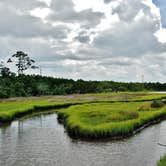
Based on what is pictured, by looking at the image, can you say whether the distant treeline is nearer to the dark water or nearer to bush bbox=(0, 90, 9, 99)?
bush bbox=(0, 90, 9, 99)

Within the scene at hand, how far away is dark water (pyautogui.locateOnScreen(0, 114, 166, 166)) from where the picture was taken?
31266 millimetres

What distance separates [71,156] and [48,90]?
116 meters

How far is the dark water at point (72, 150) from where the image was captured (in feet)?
103

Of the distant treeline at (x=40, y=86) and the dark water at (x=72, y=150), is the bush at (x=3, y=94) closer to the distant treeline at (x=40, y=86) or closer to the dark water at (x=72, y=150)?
the distant treeline at (x=40, y=86)

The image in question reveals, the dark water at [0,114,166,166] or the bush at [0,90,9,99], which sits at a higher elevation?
the bush at [0,90,9,99]

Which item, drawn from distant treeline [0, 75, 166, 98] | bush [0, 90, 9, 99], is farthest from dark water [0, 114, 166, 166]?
distant treeline [0, 75, 166, 98]

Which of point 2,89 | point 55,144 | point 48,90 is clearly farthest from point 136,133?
point 48,90

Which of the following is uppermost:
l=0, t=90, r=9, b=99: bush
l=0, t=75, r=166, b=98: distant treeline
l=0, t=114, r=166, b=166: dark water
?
l=0, t=75, r=166, b=98: distant treeline

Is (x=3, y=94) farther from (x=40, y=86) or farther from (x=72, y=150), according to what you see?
(x=72, y=150)

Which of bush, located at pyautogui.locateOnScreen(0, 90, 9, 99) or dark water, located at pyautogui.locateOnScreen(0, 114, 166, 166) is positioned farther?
bush, located at pyautogui.locateOnScreen(0, 90, 9, 99)

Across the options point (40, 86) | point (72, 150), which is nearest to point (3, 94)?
point (40, 86)

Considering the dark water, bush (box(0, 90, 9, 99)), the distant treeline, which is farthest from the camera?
the distant treeline

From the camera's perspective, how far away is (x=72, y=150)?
1416 inches

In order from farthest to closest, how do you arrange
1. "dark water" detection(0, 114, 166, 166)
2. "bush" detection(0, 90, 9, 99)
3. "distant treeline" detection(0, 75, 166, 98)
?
"distant treeline" detection(0, 75, 166, 98)
"bush" detection(0, 90, 9, 99)
"dark water" detection(0, 114, 166, 166)
